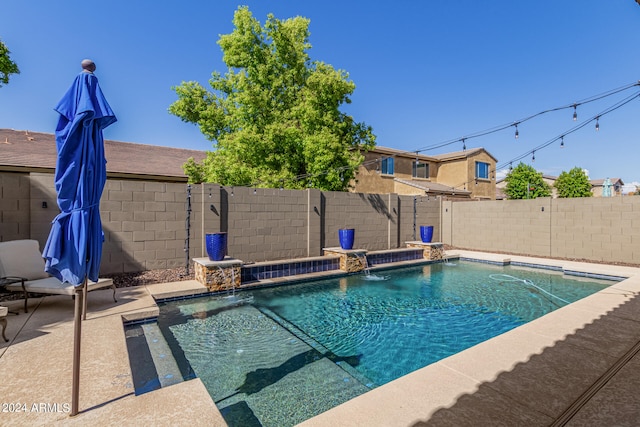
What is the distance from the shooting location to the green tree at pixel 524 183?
1096 inches

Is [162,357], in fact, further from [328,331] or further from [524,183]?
[524,183]

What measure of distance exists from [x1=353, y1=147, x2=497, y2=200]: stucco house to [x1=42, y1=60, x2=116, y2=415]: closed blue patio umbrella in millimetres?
16883

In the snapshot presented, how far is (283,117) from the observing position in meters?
11.5

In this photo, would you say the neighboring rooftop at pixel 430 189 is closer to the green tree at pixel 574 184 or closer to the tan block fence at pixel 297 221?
the tan block fence at pixel 297 221

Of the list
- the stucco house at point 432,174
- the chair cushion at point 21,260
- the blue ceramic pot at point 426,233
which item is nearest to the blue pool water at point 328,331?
the chair cushion at point 21,260

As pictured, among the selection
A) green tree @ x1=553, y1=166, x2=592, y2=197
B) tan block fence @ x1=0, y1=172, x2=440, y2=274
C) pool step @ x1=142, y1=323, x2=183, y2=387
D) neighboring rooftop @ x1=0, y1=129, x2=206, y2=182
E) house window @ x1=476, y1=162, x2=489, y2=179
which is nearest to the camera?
pool step @ x1=142, y1=323, x2=183, y2=387

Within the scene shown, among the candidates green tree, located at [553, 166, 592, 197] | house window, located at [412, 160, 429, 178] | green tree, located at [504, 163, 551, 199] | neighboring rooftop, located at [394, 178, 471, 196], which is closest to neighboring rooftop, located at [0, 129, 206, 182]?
neighboring rooftop, located at [394, 178, 471, 196]

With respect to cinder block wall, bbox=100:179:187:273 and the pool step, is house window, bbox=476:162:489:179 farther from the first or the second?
the pool step

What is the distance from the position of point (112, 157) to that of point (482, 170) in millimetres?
24908

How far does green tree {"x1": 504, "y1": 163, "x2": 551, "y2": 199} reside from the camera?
91.3ft

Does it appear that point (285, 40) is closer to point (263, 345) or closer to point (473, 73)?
point (473, 73)

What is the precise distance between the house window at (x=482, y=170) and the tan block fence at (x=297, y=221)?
1201 cm

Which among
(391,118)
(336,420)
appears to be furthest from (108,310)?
(391,118)

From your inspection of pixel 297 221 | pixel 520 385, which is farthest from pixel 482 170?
pixel 520 385
